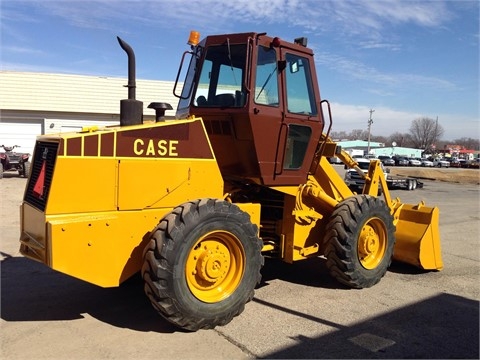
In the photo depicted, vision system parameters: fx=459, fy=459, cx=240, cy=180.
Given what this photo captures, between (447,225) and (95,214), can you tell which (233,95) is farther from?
(447,225)

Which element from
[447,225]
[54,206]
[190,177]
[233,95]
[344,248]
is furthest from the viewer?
[447,225]

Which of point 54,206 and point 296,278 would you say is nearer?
point 54,206

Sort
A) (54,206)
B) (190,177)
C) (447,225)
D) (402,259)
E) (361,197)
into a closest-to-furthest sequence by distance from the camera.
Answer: (54,206) < (190,177) < (361,197) < (402,259) < (447,225)

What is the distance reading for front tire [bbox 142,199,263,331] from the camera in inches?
163

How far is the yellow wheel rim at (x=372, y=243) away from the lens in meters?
6.05

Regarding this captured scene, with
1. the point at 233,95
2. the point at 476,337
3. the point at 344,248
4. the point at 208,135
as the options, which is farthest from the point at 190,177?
the point at 476,337

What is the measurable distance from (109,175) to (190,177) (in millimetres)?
867

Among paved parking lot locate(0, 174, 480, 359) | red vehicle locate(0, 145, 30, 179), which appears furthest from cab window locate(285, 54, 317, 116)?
red vehicle locate(0, 145, 30, 179)

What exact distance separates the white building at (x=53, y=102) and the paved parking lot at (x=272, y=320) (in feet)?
66.4

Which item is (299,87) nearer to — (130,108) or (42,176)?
(130,108)

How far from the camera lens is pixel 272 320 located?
4.70m

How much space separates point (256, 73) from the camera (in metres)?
Answer: 5.09

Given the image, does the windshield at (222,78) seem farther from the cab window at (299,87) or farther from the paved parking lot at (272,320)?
the paved parking lot at (272,320)

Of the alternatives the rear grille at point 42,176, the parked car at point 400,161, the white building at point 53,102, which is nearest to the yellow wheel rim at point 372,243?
the rear grille at point 42,176
